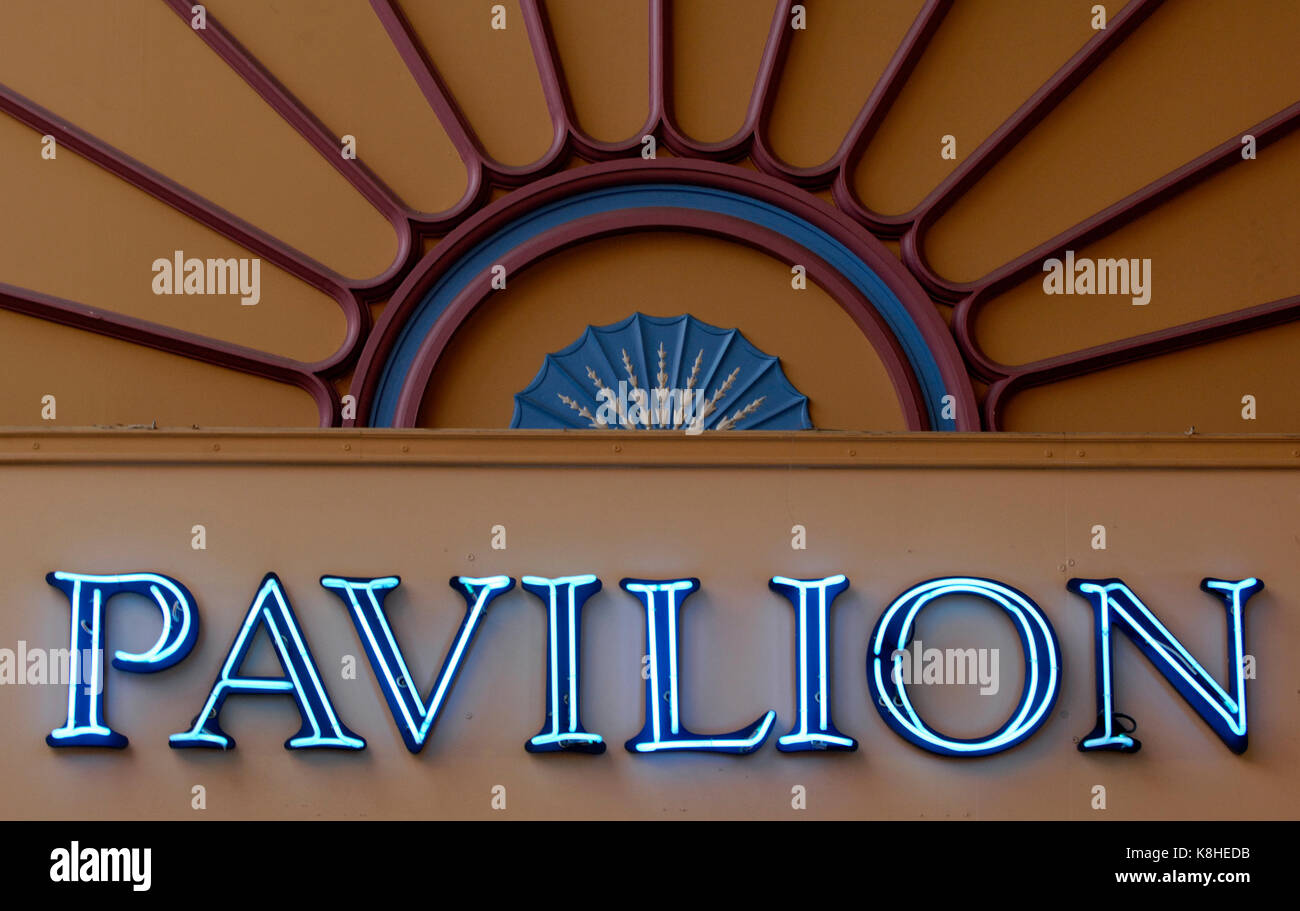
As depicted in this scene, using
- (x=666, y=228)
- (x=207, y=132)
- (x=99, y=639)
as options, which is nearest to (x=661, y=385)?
(x=666, y=228)

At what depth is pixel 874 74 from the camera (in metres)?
4.94

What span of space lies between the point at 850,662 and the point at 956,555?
0.43 meters

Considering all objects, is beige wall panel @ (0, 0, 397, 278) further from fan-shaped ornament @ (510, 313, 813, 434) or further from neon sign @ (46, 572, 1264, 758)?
neon sign @ (46, 572, 1264, 758)

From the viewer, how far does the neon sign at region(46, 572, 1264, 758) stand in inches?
115

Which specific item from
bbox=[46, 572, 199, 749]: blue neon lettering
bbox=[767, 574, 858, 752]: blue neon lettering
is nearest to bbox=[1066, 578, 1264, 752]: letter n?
bbox=[767, 574, 858, 752]: blue neon lettering

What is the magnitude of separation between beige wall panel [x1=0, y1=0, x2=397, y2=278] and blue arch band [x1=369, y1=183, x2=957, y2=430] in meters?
0.35

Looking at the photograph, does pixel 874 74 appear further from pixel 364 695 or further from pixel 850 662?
pixel 364 695

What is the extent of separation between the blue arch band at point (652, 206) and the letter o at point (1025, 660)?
199cm

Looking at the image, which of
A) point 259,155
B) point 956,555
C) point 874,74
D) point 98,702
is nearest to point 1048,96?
point 874,74

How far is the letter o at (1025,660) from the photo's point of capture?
2947mm

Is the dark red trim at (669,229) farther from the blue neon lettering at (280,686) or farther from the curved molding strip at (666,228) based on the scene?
the blue neon lettering at (280,686)
